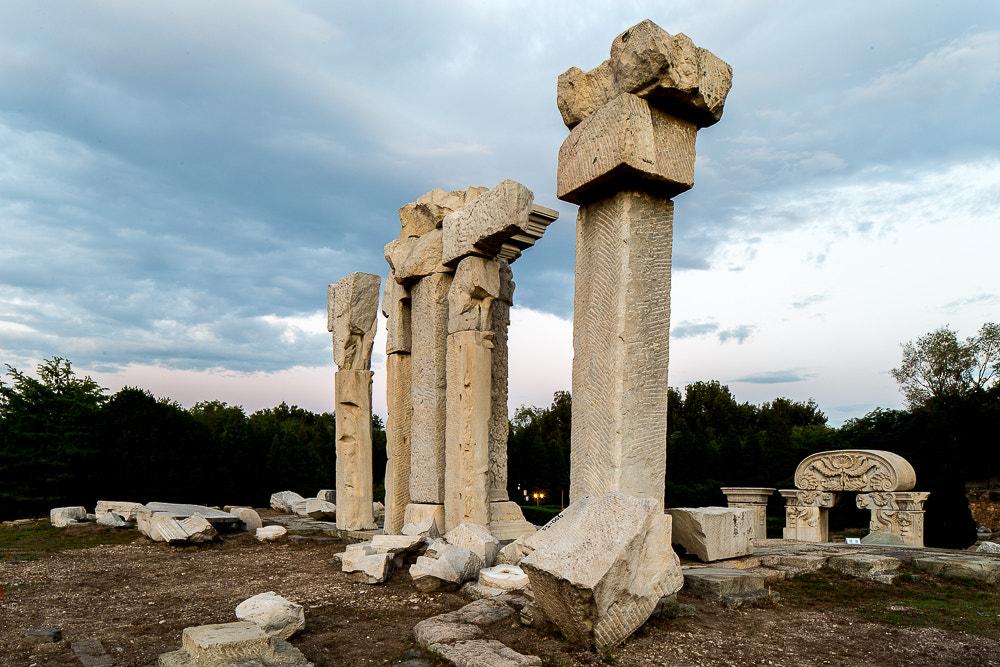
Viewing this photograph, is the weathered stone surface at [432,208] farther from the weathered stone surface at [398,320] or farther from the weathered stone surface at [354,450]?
the weathered stone surface at [354,450]

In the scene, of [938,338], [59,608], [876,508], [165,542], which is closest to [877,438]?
[876,508]

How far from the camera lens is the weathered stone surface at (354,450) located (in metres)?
10.6

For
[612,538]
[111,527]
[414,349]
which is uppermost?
[414,349]

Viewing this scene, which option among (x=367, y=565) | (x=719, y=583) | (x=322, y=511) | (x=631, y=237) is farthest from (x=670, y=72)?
(x=322, y=511)

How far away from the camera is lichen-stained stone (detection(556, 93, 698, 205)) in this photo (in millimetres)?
5309

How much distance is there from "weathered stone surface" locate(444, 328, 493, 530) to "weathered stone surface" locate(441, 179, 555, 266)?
3.51 feet

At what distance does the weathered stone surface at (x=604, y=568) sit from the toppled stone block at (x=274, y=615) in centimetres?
174

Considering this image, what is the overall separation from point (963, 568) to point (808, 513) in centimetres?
609

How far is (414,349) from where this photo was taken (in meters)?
9.36

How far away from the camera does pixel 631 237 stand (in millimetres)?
5512

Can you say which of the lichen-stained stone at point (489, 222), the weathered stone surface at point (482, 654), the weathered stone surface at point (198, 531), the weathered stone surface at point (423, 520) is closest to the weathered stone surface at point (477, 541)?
the weathered stone surface at point (423, 520)

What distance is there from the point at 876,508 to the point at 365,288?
386 inches

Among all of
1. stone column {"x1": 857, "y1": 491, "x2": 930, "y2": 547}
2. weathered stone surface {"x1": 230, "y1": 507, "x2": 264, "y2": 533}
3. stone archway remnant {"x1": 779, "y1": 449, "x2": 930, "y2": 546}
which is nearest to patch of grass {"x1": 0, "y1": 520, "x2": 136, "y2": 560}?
weathered stone surface {"x1": 230, "y1": 507, "x2": 264, "y2": 533}

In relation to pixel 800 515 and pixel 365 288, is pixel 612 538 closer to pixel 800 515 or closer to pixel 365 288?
pixel 365 288
